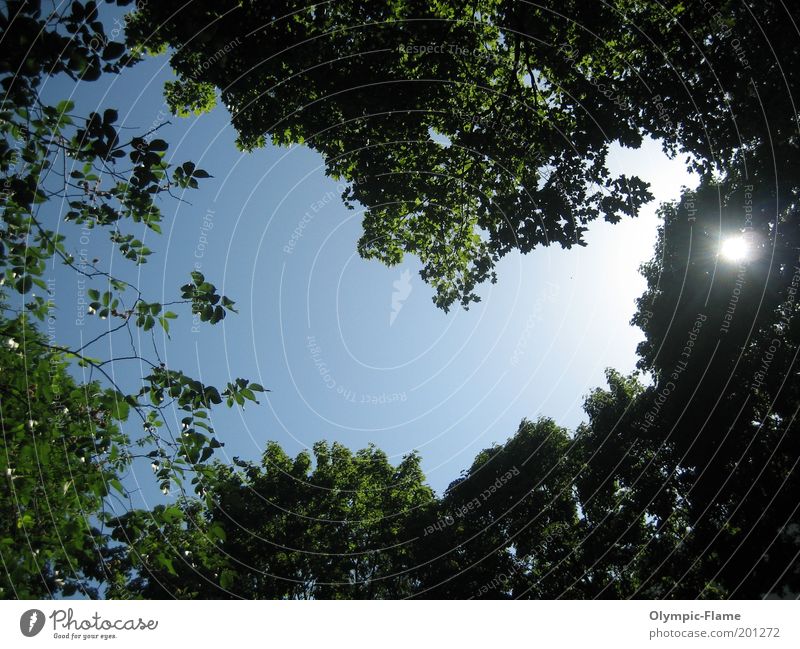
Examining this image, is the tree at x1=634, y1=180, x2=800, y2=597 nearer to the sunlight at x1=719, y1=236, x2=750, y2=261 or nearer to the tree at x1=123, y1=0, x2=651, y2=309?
the sunlight at x1=719, y1=236, x2=750, y2=261

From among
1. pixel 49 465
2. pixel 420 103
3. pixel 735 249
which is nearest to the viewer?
pixel 49 465

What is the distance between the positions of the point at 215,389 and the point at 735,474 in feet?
70.8

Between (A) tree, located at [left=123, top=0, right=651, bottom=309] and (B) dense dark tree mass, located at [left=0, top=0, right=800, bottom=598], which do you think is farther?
(A) tree, located at [left=123, top=0, right=651, bottom=309]

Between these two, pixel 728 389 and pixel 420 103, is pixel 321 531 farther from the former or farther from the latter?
pixel 420 103

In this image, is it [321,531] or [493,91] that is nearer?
[493,91]

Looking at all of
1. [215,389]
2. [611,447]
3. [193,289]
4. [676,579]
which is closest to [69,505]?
[215,389]

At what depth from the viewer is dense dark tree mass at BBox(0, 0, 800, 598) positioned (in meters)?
4.58

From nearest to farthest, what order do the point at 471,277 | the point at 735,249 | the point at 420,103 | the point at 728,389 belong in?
the point at 420,103
the point at 471,277
the point at 735,249
the point at 728,389

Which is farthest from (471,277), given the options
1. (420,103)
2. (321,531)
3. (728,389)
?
(321,531)

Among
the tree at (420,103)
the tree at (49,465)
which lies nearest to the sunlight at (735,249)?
the tree at (420,103)

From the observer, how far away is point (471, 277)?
13492 millimetres

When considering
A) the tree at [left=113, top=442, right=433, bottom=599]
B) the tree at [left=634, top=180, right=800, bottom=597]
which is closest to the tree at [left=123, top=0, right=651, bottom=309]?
the tree at [left=634, top=180, right=800, bottom=597]

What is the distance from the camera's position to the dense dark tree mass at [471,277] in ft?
15.0
